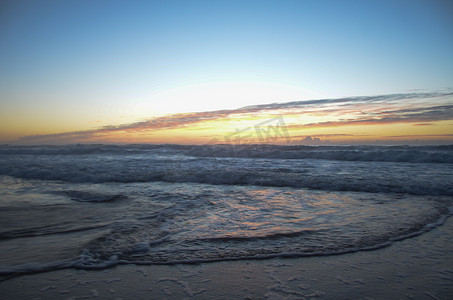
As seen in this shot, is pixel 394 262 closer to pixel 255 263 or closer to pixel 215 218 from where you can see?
pixel 255 263

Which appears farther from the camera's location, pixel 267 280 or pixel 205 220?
pixel 205 220

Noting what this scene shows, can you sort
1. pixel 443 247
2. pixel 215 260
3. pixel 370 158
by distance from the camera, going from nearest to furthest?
1. pixel 215 260
2. pixel 443 247
3. pixel 370 158

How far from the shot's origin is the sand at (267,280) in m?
2.36

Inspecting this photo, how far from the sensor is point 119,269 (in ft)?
9.36

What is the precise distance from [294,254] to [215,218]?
181 centimetres

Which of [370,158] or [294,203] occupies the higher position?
[294,203]

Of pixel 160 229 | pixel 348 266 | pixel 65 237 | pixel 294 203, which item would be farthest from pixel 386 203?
pixel 65 237

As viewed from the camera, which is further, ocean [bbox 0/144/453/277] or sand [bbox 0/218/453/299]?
ocean [bbox 0/144/453/277]

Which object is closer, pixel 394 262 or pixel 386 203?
pixel 394 262

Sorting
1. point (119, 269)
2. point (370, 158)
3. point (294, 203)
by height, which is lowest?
point (370, 158)

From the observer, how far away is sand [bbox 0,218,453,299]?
2363mm

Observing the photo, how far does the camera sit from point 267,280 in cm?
262

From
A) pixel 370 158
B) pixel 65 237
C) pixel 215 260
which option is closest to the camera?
pixel 215 260

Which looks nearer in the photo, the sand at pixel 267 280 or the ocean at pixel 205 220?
the sand at pixel 267 280
